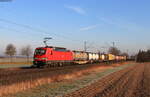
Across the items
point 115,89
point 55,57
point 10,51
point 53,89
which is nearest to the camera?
point 115,89

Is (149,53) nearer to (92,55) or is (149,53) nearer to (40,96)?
(92,55)

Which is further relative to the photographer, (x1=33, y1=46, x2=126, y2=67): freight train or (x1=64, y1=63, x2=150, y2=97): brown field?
(x1=33, y1=46, x2=126, y2=67): freight train

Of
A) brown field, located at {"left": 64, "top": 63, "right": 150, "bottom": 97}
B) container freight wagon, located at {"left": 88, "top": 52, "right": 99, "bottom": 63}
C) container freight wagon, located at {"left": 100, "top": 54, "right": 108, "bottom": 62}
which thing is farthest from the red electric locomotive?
container freight wagon, located at {"left": 100, "top": 54, "right": 108, "bottom": 62}

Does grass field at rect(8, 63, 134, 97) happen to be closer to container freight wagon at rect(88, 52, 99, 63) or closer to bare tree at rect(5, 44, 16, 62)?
container freight wagon at rect(88, 52, 99, 63)

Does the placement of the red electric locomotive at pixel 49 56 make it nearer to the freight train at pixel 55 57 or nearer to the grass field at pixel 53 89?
the freight train at pixel 55 57

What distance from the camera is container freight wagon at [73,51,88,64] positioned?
59188 millimetres

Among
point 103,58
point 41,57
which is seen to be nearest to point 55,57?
point 41,57

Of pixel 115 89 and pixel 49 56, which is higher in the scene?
pixel 49 56

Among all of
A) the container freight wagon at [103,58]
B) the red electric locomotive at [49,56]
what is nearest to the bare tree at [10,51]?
the container freight wagon at [103,58]

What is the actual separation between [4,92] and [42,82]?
554cm

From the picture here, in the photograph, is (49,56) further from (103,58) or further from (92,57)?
(103,58)

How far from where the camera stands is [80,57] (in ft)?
209

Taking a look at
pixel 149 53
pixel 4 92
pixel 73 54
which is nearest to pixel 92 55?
pixel 73 54

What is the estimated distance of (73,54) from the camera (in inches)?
2248
